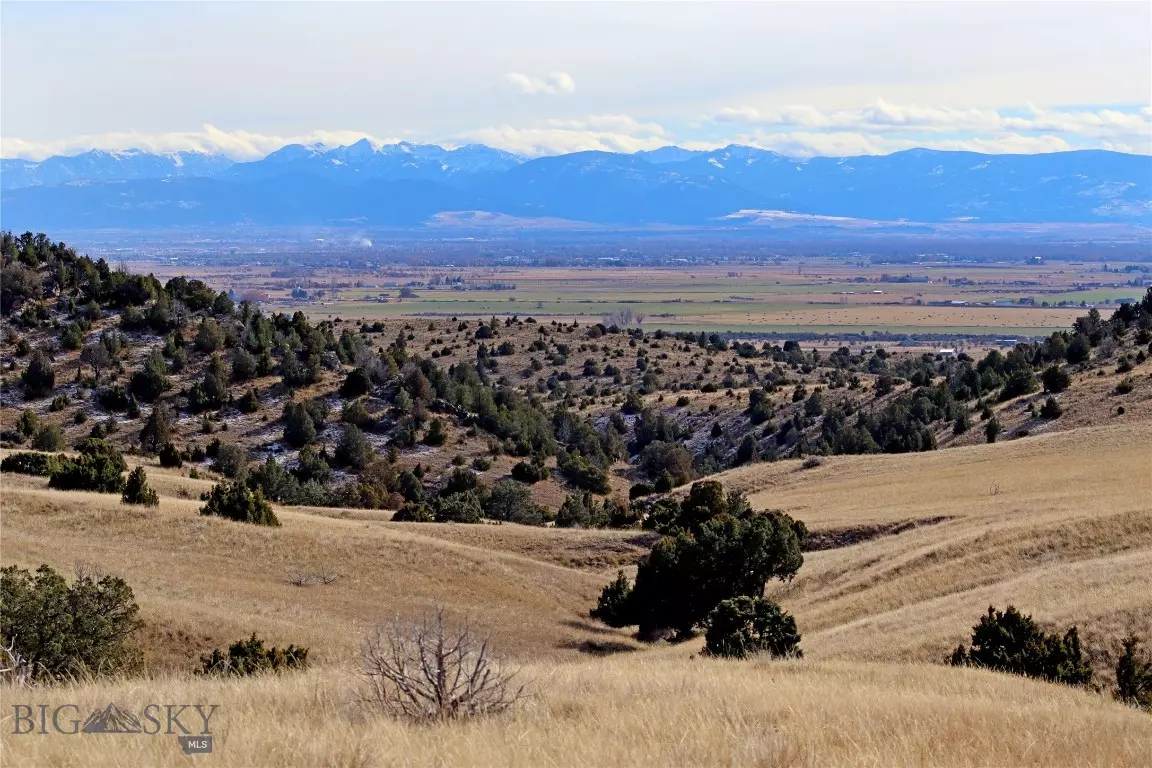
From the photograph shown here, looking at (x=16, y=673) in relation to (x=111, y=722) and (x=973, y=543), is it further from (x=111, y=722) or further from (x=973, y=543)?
(x=973, y=543)

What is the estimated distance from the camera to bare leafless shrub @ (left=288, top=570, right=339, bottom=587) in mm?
25141

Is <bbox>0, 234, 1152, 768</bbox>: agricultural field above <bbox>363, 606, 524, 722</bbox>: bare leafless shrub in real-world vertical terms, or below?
below

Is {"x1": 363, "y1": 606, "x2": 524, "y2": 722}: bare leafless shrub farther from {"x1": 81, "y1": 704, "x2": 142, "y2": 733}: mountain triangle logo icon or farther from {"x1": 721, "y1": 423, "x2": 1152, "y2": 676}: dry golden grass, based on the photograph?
{"x1": 721, "y1": 423, "x2": 1152, "y2": 676}: dry golden grass

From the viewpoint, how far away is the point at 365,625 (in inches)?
851

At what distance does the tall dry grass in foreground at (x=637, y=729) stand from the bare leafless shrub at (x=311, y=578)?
15116 mm

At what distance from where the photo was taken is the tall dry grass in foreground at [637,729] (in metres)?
6.76

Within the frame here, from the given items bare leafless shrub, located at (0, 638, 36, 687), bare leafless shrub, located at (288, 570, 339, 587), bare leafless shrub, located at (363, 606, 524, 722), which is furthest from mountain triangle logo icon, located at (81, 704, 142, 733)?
bare leafless shrub, located at (288, 570, 339, 587)

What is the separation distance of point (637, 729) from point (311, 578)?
758 inches

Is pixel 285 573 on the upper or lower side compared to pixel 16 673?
lower

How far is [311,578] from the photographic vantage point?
25469 mm

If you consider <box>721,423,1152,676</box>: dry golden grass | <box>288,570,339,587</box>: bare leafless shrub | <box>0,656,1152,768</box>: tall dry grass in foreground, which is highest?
<box>0,656,1152,768</box>: tall dry grass in foreground

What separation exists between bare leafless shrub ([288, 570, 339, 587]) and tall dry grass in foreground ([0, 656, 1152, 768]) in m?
15.1

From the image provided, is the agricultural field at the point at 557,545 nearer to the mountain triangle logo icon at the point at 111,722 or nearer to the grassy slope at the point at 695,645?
the grassy slope at the point at 695,645

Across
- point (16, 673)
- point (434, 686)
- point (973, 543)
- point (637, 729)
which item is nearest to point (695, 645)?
→ point (973, 543)
